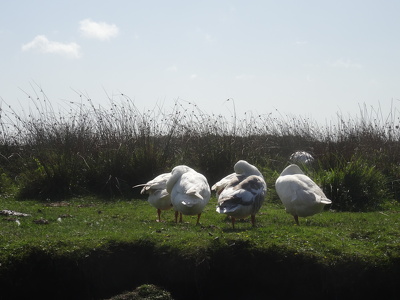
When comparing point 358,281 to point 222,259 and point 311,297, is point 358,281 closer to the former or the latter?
point 311,297

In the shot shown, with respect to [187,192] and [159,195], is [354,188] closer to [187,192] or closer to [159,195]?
[159,195]

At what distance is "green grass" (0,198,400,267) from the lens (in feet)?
25.1

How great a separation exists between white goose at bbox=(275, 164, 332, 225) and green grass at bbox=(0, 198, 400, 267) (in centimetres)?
34

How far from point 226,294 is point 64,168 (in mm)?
7551

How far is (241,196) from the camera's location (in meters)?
9.38

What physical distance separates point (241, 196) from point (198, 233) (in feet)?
3.85

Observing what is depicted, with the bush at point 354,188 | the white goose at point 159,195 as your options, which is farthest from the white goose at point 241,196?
the bush at point 354,188

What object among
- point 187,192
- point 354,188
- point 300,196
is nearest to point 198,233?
point 187,192

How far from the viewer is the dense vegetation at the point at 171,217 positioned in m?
7.54

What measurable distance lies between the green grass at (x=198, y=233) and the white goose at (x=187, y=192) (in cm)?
33

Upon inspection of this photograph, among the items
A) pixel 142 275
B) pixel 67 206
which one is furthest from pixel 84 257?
pixel 67 206

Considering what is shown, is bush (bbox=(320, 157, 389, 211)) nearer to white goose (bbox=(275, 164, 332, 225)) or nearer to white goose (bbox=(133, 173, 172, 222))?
white goose (bbox=(275, 164, 332, 225))

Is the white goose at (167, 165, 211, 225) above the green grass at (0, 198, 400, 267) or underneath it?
above

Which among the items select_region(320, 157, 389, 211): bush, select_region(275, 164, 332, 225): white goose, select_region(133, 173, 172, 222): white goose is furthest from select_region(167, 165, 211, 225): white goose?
select_region(320, 157, 389, 211): bush
